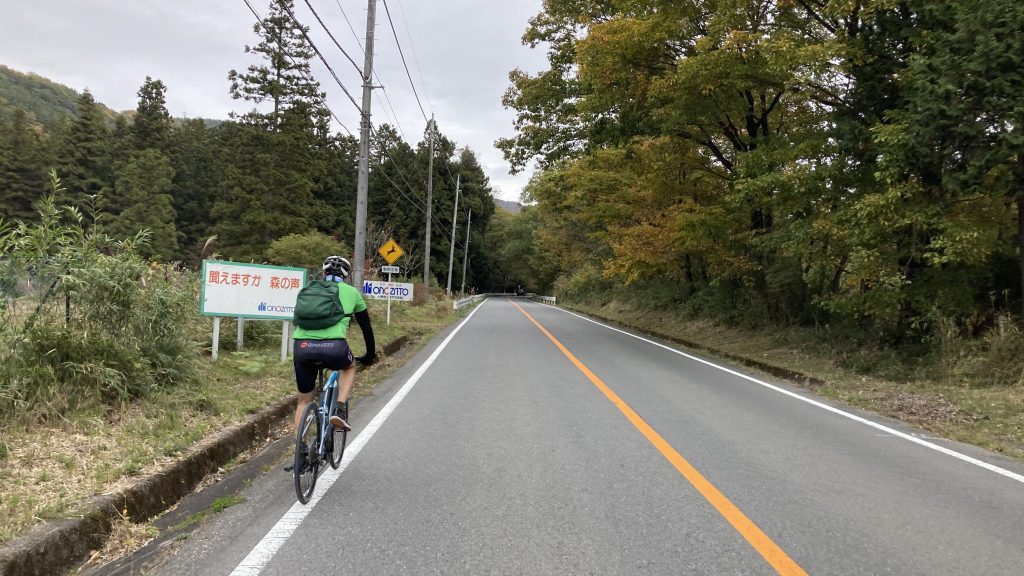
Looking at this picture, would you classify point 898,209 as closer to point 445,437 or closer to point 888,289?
point 888,289

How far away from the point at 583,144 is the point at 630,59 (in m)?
5.80

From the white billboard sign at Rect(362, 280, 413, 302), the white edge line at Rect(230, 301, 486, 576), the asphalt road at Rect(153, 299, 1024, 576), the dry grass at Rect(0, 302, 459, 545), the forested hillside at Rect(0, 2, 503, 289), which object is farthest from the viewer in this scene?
the forested hillside at Rect(0, 2, 503, 289)

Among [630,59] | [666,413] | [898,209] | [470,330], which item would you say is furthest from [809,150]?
[470,330]

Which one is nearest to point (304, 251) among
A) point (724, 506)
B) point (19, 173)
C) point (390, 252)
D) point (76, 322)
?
point (390, 252)

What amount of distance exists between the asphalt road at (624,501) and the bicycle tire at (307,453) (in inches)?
5.2

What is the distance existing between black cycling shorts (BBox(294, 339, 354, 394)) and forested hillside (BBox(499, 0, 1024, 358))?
26.7 feet

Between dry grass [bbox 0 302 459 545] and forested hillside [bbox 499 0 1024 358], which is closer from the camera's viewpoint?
dry grass [bbox 0 302 459 545]

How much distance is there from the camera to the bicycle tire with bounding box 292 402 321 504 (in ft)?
12.0

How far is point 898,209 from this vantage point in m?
8.69

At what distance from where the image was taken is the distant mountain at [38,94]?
9150cm

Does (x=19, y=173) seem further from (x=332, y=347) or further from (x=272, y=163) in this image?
(x=332, y=347)

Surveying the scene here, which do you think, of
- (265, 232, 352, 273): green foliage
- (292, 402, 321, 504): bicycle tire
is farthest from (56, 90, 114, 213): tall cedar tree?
(292, 402, 321, 504): bicycle tire

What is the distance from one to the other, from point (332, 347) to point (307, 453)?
2.35 feet

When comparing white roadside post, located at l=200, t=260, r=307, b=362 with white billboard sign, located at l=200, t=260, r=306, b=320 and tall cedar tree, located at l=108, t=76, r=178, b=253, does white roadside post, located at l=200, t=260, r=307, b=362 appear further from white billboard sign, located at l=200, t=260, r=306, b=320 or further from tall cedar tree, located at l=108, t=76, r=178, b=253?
tall cedar tree, located at l=108, t=76, r=178, b=253
